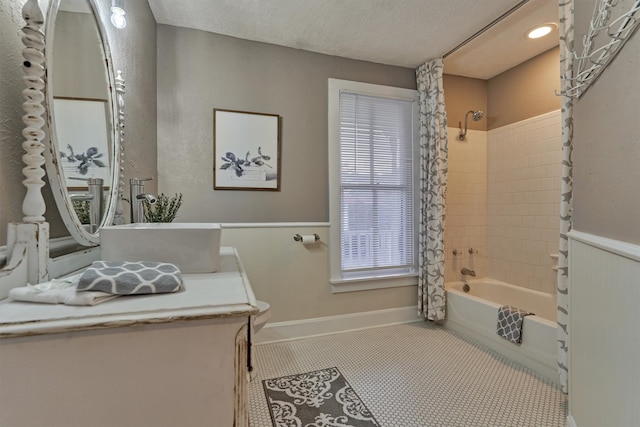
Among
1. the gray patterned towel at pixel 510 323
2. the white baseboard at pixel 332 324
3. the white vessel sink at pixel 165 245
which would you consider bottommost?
the white baseboard at pixel 332 324

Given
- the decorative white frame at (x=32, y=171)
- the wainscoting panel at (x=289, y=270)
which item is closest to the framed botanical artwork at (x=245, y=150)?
the wainscoting panel at (x=289, y=270)

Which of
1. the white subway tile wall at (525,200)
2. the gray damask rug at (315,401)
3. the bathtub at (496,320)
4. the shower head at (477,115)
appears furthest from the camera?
the shower head at (477,115)

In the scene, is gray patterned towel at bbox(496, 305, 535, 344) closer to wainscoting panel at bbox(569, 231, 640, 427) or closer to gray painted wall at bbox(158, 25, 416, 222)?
wainscoting panel at bbox(569, 231, 640, 427)

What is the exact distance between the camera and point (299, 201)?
242 centimetres

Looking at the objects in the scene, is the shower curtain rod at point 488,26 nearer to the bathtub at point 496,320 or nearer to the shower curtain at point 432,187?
the shower curtain at point 432,187

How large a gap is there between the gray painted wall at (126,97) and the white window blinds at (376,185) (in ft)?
4.71

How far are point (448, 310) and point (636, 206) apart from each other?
1933 millimetres

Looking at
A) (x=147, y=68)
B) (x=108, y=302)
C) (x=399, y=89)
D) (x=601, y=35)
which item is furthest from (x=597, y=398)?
(x=147, y=68)

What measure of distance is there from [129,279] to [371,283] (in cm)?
218

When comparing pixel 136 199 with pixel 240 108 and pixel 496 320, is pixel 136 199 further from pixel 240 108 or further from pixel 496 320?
pixel 496 320

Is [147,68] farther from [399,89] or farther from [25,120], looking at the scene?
[399,89]

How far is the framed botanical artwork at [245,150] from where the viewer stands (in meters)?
2.22

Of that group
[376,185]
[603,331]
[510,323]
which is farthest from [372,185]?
[603,331]

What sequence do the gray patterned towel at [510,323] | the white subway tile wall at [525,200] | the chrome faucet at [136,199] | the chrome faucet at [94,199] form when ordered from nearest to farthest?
the chrome faucet at [94,199], the chrome faucet at [136,199], the gray patterned towel at [510,323], the white subway tile wall at [525,200]
